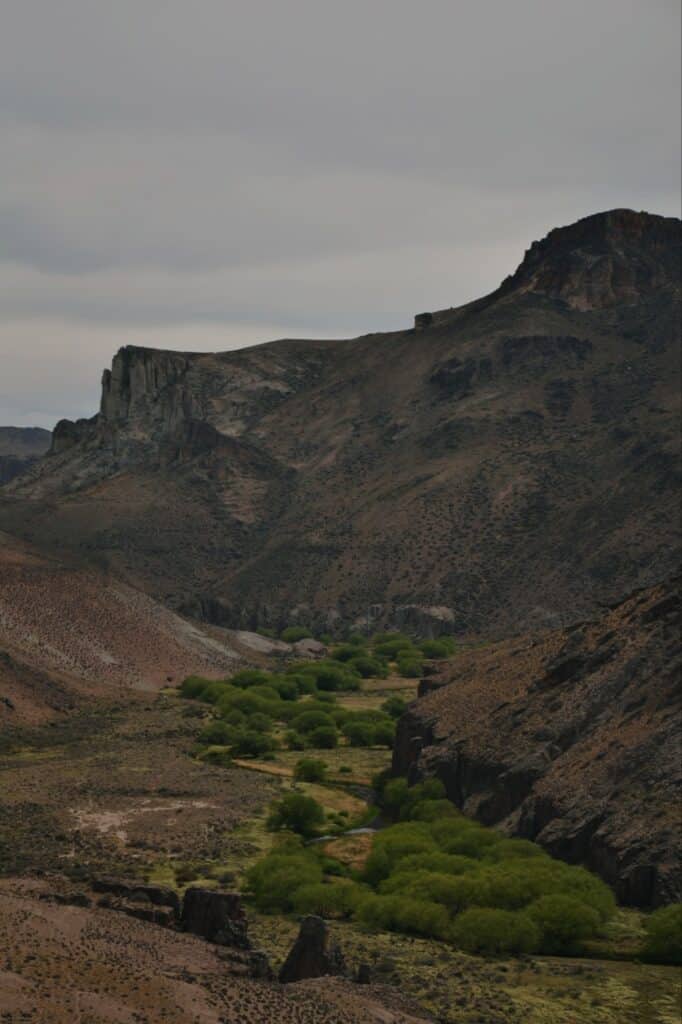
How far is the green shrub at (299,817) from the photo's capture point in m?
61.8

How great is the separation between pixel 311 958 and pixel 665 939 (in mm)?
11938

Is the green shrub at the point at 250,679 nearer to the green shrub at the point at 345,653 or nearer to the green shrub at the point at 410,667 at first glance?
the green shrub at the point at 410,667

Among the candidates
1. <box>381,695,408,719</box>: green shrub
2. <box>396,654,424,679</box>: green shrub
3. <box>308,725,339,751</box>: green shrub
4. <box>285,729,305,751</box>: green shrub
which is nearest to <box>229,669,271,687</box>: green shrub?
<box>381,695,408,719</box>: green shrub

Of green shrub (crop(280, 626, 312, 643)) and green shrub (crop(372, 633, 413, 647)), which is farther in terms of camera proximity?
green shrub (crop(280, 626, 312, 643))

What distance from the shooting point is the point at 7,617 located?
108m

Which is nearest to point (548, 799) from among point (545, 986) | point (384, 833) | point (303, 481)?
point (384, 833)

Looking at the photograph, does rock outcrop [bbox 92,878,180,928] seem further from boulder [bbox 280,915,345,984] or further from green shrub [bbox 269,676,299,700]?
green shrub [bbox 269,676,299,700]

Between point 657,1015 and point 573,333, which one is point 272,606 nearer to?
point 573,333

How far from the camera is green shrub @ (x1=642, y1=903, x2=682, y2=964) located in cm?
4170

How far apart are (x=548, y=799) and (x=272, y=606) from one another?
115 meters

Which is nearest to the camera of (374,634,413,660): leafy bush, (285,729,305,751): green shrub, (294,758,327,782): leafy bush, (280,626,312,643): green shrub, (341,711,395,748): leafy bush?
(294,758,327,782): leafy bush

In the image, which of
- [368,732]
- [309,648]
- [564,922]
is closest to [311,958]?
[564,922]

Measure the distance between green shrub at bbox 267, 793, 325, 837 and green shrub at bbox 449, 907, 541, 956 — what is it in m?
18.4

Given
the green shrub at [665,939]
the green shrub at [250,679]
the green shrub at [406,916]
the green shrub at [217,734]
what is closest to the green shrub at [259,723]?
the green shrub at [217,734]
